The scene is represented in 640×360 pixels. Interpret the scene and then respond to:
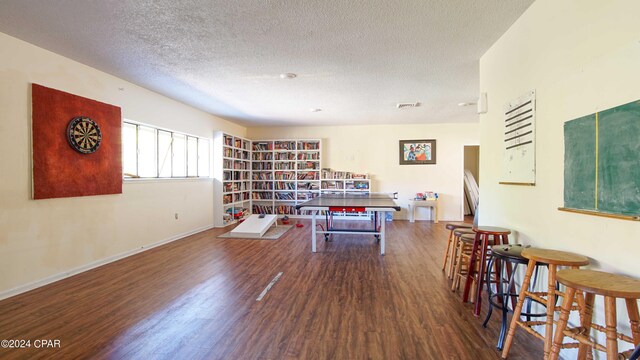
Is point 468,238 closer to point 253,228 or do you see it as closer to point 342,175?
point 253,228

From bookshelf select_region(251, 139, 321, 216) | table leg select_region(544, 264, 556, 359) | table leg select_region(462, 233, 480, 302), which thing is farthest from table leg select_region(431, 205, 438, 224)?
table leg select_region(544, 264, 556, 359)

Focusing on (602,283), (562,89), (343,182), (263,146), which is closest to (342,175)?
(343,182)

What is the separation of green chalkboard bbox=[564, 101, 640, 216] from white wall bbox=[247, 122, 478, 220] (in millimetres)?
5827

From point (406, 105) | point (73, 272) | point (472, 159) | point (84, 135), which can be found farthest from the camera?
point (472, 159)

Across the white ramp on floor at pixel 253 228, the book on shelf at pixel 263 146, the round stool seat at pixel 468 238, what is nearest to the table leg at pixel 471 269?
the round stool seat at pixel 468 238

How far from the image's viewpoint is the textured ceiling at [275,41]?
2264mm

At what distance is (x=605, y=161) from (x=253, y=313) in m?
2.72

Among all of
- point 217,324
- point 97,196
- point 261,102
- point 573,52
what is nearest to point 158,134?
point 97,196

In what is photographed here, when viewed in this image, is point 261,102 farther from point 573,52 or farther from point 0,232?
point 573,52

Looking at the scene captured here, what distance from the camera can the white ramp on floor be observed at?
5.37 m

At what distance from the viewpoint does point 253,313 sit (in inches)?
95.7

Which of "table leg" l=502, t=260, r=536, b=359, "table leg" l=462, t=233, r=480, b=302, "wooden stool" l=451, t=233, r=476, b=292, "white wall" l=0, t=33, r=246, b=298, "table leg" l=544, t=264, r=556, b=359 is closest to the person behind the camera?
"table leg" l=544, t=264, r=556, b=359

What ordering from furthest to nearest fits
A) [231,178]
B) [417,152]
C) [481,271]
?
1. [417,152]
2. [231,178]
3. [481,271]

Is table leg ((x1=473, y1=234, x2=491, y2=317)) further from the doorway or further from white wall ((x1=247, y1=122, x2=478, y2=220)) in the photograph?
the doorway
